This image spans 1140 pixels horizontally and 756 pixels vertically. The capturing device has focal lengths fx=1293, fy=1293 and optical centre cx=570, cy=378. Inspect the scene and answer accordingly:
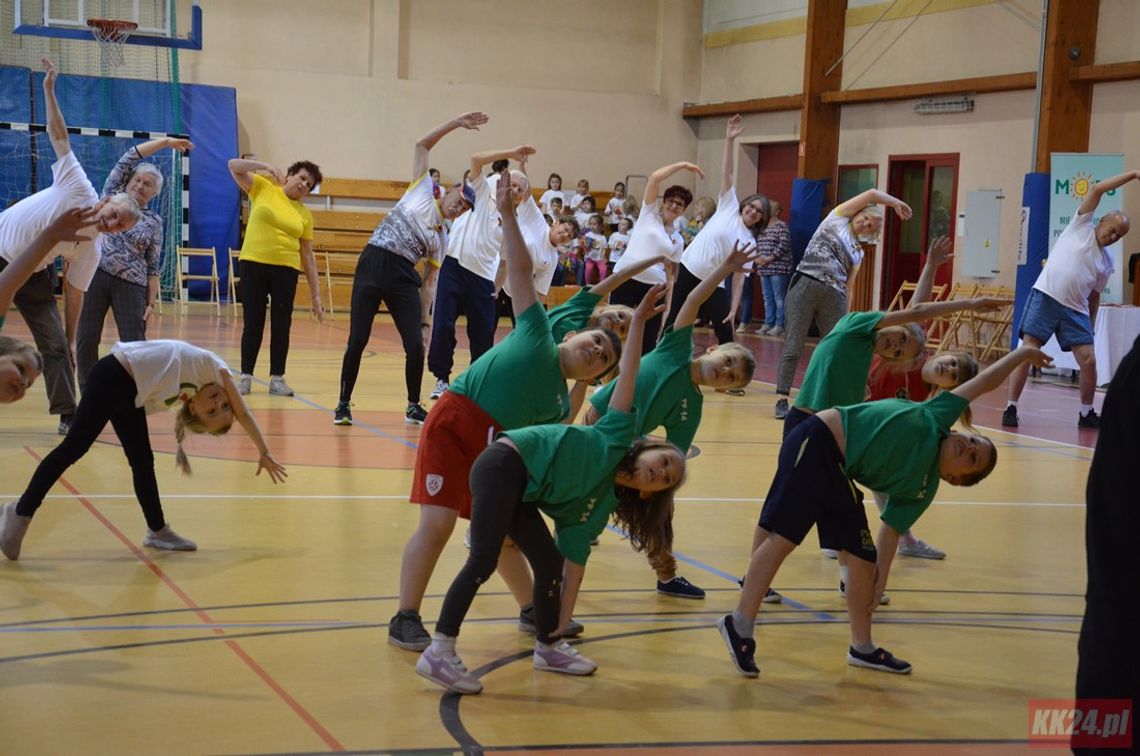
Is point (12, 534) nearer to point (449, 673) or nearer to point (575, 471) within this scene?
point (449, 673)

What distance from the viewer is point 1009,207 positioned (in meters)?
17.3

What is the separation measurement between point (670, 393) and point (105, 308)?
4.74m

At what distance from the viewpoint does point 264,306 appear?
34.9ft

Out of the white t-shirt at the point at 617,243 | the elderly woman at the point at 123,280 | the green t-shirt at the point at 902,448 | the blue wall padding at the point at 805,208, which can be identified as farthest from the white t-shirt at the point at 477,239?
the blue wall padding at the point at 805,208

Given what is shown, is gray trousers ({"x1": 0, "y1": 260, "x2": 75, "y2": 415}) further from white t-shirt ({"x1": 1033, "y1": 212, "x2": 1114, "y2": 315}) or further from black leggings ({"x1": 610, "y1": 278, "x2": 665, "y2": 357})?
white t-shirt ({"x1": 1033, "y1": 212, "x2": 1114, "y2": 315})

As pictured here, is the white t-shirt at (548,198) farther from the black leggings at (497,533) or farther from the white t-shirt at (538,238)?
the black leggings at (497,533)

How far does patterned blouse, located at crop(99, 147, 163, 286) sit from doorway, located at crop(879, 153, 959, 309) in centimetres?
1292

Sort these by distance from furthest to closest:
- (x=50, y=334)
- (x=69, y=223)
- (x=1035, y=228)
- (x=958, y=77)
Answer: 1. (x=958, y=77)
2. (x=1035, y=228)
3. (x=50, y=334)
4. (x=69, y=223)

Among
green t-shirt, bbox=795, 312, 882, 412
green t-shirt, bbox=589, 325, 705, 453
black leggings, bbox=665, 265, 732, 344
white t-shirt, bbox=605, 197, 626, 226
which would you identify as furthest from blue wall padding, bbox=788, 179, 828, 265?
green t-shirt, bbox=589, 325, 705, 453

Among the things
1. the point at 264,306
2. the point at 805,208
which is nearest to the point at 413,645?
the point at 264,306

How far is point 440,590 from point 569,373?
4.02 feet

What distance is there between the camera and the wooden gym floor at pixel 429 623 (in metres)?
3.71

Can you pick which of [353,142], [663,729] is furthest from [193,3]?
[663,729]

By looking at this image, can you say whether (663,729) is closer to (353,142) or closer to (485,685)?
(485,685)
